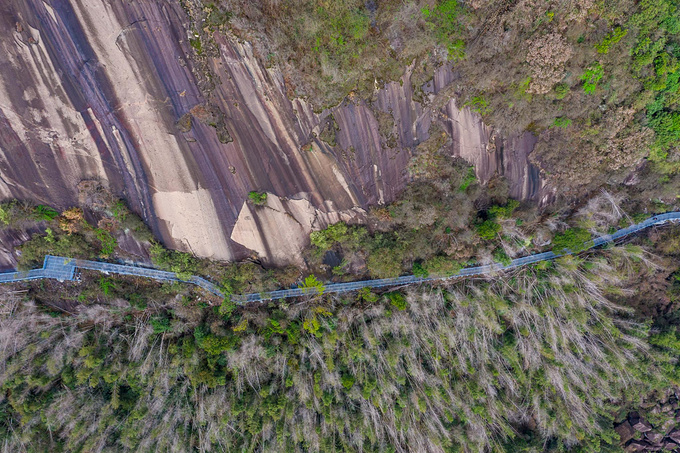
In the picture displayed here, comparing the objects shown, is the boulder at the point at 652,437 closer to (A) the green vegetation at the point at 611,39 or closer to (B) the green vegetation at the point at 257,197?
(A) the green vegetation at the point at 611,39

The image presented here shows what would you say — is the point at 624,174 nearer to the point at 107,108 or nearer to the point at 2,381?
the point at 107,108

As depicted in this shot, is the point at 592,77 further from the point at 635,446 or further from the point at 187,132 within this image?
the point at 635,446

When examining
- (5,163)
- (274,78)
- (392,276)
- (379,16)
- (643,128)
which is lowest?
(392,276)

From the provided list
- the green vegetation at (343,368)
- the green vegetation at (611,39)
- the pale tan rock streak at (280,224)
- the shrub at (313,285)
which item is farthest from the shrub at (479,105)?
the shrub at (313,285)

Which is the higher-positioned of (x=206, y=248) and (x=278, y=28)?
(x=278, y=28)

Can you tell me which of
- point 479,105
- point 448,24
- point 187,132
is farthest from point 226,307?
point 448,24

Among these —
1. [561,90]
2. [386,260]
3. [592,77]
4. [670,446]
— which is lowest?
[670,446]

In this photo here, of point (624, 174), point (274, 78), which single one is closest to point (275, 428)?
point (274, 78)
